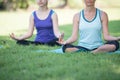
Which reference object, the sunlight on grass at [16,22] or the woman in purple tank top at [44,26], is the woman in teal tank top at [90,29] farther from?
the sunlight on grass at [16,22]

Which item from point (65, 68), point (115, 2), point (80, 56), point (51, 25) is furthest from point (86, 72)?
point (115, 2)

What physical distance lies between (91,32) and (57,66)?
1675 millimetres

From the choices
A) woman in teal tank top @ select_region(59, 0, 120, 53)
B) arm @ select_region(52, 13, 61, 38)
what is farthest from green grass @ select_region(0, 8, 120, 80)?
arm @ select_region(52, 13, 61, 38)

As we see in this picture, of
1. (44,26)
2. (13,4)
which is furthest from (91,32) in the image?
(13,4)

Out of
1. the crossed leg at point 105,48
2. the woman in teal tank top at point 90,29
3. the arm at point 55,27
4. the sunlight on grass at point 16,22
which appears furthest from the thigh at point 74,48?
the sunlight on grass at point 16,22

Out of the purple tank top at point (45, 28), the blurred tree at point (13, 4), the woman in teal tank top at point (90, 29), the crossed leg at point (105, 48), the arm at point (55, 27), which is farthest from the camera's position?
the blurred tree at point (13, 4)

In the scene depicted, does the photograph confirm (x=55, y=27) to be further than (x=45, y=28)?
No

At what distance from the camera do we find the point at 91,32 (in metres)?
7.51

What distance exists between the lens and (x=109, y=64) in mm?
6117

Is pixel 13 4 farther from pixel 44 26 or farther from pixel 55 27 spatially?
pixel 55 27

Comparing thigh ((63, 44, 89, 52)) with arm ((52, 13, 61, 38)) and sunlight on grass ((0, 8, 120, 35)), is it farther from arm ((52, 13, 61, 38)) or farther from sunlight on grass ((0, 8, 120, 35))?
sunlight on grass ((0, 8, 120, 35))

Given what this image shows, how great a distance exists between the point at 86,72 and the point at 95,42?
207 cm

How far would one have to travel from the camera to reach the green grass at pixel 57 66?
5.36 m

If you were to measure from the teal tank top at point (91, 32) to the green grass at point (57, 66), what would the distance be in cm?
48
